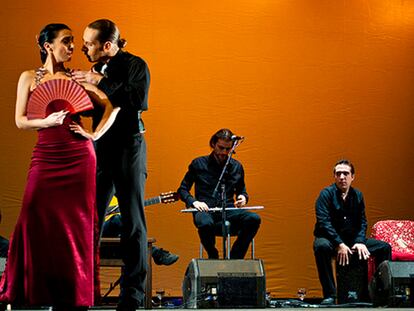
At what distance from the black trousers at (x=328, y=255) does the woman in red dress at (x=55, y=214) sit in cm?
306

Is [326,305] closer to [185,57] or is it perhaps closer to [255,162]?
[255,162]

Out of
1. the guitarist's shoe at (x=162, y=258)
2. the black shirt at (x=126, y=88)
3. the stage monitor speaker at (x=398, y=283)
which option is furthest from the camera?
the guitarist's shoe at (x=162, y=258)

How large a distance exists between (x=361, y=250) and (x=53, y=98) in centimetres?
339

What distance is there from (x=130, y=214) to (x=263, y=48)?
4130 mm

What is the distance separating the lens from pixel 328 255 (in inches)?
249

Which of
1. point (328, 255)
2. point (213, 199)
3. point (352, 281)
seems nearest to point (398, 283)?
point (352, 281)

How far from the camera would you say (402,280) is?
5574mm

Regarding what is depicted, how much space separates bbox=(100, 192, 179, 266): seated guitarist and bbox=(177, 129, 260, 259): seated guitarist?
379 millimetres

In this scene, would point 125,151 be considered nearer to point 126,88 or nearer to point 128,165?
point 128,165

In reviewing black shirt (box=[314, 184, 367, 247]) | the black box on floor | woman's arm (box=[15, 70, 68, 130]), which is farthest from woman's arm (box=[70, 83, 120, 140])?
black shirt (box=[314, 184, 367, 247])

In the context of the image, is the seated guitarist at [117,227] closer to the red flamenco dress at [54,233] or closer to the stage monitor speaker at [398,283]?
the stage monitor speaker at [398,283]

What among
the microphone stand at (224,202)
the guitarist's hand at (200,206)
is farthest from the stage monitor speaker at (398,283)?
the guitarist's hand at (200,206)

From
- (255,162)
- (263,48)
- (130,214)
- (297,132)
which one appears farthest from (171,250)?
(130,214)

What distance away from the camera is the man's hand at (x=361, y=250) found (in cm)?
614
